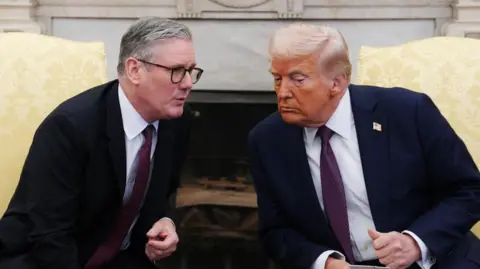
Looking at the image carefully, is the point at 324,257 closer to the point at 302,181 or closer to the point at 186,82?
the point at 302,181

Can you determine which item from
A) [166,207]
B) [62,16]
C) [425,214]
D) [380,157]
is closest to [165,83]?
[166,207]

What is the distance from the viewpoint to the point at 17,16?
3062 millimetres

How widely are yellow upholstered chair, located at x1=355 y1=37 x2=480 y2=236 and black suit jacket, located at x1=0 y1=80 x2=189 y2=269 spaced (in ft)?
2.36

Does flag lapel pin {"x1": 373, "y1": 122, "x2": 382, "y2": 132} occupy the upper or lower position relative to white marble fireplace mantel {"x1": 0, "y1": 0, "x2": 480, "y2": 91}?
lower

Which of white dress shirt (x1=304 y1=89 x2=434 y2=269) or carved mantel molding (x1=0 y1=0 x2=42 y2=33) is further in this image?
carved mantel molding (x1=0 y1=0 x2=42 y2=33)

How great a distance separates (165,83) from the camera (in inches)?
67.4

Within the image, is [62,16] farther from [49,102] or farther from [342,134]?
[342,134]

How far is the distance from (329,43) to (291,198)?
406mm

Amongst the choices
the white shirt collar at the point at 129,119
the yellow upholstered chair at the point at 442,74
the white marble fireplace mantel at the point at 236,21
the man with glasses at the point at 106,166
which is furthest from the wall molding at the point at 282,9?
the white shirt collar at the point at 129,119

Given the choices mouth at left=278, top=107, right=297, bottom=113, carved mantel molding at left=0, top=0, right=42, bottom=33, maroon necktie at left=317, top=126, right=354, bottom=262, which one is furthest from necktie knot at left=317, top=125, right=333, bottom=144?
carved mantel molding at left=0, top=0, right=42, bottom=33

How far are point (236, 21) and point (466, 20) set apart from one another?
1.01m

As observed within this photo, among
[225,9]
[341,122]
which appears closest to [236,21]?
[225,9]

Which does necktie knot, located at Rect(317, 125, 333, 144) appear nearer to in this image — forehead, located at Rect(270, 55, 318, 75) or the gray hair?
forehead, located at Rect(270, 55, 318, 75)

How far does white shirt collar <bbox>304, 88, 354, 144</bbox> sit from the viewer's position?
1685mm
